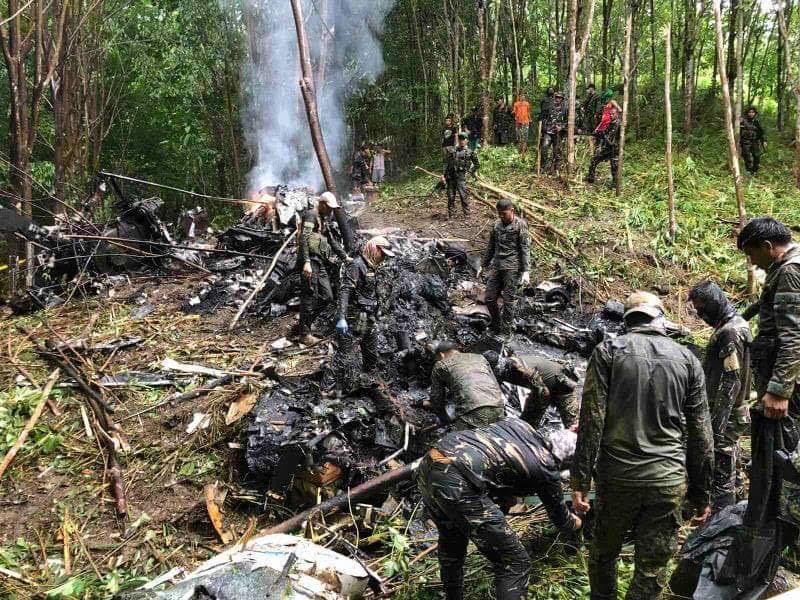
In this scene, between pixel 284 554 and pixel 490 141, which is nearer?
pixel 284 554

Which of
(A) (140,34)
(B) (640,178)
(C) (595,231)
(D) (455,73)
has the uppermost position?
(A) (140,34)

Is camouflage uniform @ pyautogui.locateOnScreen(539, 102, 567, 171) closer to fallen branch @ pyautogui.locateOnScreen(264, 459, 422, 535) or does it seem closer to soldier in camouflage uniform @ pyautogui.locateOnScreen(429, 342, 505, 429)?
soldier in camouflage uniform @ pyautogui.locateOnScreen(429, 342, 505, 429)

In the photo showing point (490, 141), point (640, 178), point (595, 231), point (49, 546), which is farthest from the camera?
point (490, 141)

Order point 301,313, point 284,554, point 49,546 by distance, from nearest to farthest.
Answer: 1. point 284,554
2. point 49,546
3. point 301,313

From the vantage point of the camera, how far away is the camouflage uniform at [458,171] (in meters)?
10.4

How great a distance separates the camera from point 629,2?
34.1 ft

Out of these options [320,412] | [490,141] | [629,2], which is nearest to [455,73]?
[490,141]

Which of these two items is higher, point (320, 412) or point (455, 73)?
point (455, 73)

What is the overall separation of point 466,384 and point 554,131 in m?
10.1

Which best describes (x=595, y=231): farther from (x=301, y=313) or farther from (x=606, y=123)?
(x=301, y=313)

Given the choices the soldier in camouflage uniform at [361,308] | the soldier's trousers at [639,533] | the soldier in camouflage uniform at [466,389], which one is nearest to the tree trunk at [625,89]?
the soldier in camouflage uniform at [361,308]

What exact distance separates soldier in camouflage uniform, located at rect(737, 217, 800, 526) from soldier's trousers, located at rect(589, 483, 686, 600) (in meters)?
0.74

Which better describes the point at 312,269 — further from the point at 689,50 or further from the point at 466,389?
the point at 689,50

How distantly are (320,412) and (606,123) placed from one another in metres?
9.08
